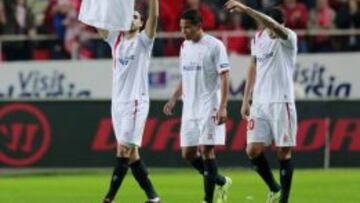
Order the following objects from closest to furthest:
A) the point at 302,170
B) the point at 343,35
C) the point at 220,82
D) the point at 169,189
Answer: the point at 220,82
the point at 169,189
the point at 302,170
the point at 343,35

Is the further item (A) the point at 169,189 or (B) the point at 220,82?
(A) the point at 169,189

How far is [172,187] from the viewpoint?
65.3 feet

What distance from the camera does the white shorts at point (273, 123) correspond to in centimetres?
1546

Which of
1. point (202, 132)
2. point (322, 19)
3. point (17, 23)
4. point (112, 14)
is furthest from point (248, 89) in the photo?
point (17, 23)

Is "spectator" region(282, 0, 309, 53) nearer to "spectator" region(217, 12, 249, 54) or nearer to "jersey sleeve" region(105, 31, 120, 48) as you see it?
"spectator" region(217, 12, 249, 54)

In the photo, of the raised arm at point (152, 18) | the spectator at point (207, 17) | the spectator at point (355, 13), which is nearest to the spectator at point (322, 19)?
the spectator at point (355, 13)

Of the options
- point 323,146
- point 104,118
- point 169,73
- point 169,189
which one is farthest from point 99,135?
point 169,189

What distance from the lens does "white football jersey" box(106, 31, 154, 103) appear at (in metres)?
15.3

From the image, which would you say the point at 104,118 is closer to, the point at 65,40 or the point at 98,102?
the point at 98,102

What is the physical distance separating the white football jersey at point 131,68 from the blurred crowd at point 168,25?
10.9 meters

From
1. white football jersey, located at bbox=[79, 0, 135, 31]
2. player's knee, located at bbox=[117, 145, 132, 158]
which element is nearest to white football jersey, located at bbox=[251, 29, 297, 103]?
player's knee, located at bbox=[117, 145, 132, 158]

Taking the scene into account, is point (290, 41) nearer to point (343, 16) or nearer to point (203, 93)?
point (203, 93)

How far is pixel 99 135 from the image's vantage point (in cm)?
2523

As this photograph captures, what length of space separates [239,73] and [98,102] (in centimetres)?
328
